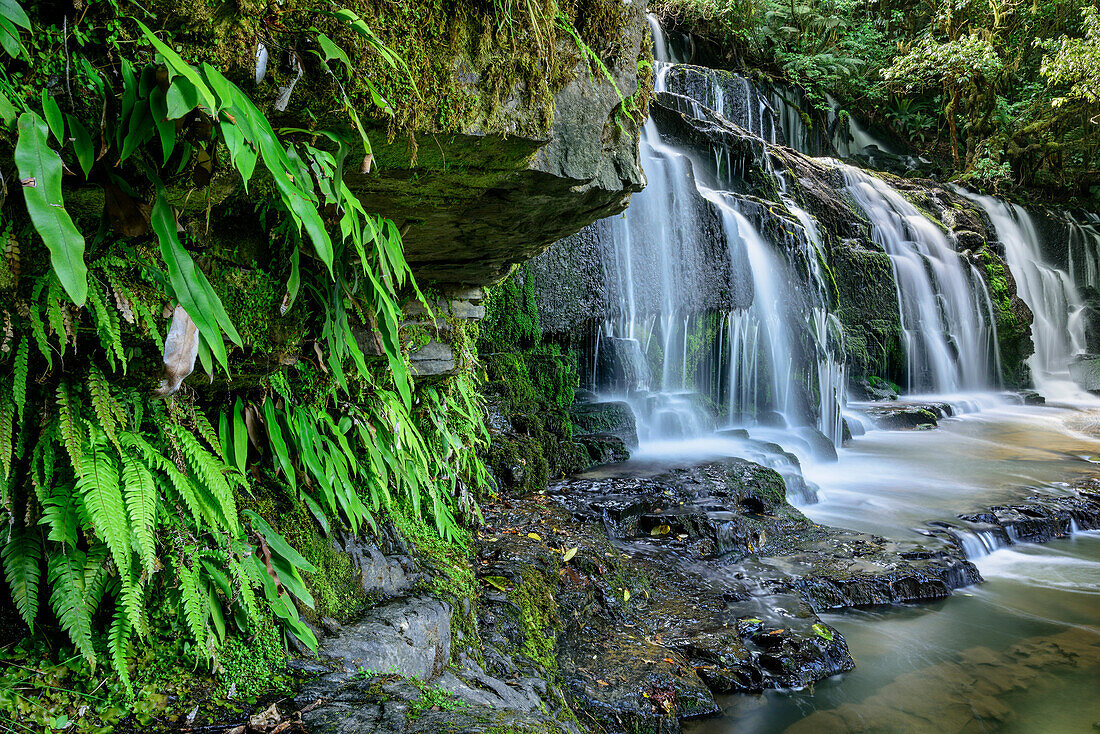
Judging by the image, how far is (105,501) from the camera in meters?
1.75

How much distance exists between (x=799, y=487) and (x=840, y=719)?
399 cm

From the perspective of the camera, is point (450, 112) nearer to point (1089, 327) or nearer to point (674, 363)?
point (674, 363)

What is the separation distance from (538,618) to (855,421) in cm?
1003

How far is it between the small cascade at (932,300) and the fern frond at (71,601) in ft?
51.6

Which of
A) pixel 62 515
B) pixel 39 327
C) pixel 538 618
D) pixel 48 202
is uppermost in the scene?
pixel 48 202

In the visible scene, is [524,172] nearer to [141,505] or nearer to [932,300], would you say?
[141,505]

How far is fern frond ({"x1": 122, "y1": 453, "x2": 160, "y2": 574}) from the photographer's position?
177cm

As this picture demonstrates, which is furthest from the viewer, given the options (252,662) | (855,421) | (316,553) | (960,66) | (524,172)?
(960,66)

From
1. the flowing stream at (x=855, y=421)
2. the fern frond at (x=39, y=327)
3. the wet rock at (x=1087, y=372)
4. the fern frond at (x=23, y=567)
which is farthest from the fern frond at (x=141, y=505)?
the wet rock at (x=1087, y=372)

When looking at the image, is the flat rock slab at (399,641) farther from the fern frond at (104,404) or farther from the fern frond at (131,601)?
the fern frond at (104,404)

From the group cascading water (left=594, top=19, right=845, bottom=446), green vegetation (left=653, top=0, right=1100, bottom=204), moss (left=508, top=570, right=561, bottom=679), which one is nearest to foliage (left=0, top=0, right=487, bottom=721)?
moss (left=508, top=570, right=561, bottom=679)

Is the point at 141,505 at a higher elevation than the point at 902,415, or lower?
higher

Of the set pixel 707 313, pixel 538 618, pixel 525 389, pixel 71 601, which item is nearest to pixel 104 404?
pixel 71 601

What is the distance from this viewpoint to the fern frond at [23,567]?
5.53 ft
